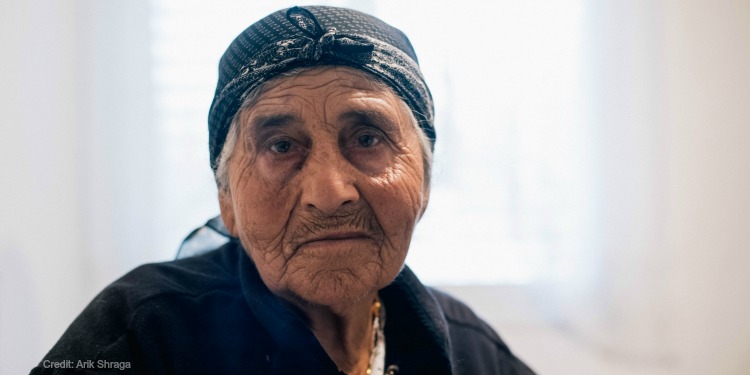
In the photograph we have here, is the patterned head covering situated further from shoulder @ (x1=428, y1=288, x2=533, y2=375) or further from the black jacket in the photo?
shoulder @ (x1=428, y1=288, x2=533, y2=375)

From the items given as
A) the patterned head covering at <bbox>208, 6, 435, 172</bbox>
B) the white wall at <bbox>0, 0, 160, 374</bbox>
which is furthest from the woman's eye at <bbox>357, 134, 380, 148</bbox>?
the white wall at <bbox>0, 0, 160, 374</bbox>

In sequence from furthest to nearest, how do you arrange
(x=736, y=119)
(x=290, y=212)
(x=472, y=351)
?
(x=736, y=119), (x=472, y=351), (x=290, y=212)

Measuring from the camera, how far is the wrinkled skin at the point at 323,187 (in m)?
1.02

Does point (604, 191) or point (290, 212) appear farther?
point (604, 191)

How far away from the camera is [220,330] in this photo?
43.8 inches

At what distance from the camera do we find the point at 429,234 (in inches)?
85.1

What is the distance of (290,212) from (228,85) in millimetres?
265

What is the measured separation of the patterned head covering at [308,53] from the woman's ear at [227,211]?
0.27ft

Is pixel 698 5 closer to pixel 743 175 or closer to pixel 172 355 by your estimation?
pixel 743 175

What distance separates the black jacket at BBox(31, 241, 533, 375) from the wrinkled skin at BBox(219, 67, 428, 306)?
94 millimetres

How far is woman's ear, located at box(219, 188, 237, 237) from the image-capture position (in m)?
1.20

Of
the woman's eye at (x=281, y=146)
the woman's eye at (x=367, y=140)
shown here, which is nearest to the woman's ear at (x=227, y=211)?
the woman's eye at (x=281, y=146)

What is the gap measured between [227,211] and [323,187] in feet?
1.00

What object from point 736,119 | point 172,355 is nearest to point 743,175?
point 736,119
